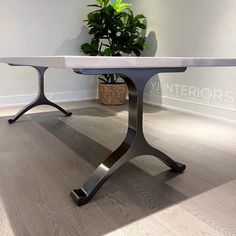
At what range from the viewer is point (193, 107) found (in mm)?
2779

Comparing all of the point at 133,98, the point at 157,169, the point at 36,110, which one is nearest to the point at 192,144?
the point at 157,169

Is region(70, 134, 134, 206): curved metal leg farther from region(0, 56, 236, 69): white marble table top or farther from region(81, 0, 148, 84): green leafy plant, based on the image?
region(81, 0, 148, 84): green leafy plant

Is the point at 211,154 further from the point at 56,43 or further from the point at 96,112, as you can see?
the point at 56,43

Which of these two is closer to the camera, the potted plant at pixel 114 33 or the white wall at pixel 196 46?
the white wall at pixel 196 46

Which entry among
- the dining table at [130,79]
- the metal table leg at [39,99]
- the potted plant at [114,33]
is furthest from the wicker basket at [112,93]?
the dining table at [130,79]

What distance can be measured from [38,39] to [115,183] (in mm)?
2520

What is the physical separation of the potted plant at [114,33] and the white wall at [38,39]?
386 millimetres

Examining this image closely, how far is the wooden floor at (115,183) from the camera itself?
0.92 metres

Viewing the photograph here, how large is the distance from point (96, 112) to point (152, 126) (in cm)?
78

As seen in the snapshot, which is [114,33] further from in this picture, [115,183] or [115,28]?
[115,183]

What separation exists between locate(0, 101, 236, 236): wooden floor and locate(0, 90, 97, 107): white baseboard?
1.00 meters

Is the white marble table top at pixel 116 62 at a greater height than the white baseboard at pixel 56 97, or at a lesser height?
greater

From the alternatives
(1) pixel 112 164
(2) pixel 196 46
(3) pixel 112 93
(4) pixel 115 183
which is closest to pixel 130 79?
(1) pixel 112 164

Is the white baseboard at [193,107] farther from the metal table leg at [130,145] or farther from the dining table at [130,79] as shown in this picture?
the metal table leg at [130,145]
